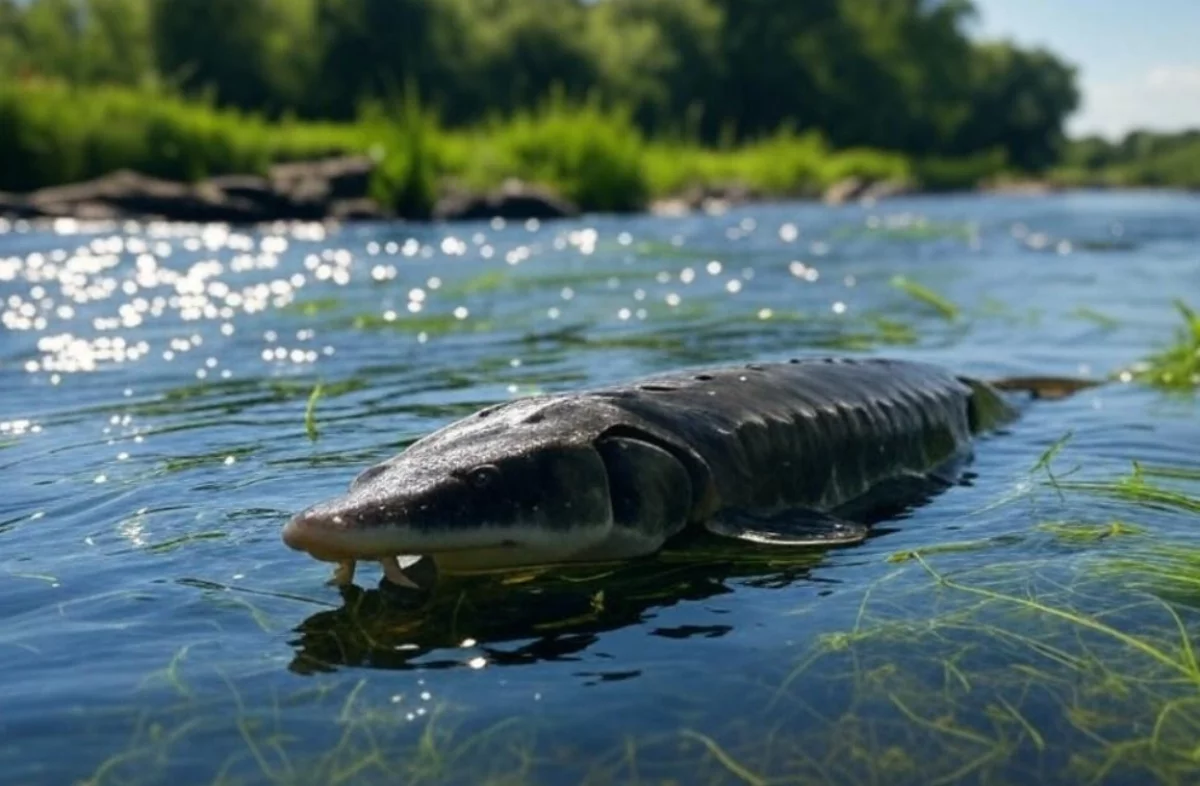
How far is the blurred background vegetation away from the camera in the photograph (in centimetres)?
3031

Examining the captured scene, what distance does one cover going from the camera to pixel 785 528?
4535 millimetres

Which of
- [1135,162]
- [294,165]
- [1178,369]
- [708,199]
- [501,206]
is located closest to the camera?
[1178,369]

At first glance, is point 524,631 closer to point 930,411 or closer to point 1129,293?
point 930,411

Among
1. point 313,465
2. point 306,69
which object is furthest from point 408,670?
point 306,69

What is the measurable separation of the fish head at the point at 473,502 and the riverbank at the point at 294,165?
22.2 metres

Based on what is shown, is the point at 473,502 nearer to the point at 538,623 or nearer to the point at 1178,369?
the point at 538,623

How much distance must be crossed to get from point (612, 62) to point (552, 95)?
17.7 meters

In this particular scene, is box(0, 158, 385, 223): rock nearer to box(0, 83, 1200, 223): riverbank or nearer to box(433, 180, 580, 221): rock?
box(0, 83, 1200, 223): riverbank

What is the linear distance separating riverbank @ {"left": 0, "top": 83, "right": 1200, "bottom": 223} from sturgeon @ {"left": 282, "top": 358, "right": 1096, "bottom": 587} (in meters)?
21.5

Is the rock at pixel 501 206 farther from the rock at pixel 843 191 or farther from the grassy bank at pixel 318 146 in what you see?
the rock at pixel 843 191

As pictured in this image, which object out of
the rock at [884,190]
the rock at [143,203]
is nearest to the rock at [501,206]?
the rock at [143,203]

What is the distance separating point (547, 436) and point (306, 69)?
179 ft

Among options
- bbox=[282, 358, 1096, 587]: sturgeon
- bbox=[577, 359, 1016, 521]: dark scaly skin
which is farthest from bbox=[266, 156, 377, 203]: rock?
bbox=[282, 358, 1096, 587]: sturgeon

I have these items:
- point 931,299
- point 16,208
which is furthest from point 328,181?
point 931,299
